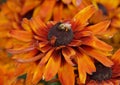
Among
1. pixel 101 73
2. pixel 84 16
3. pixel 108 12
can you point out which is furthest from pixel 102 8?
pixel 101 73

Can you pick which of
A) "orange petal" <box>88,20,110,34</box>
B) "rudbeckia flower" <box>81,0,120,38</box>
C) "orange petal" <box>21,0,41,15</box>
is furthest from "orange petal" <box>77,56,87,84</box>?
"orange petal" <box>21,0,41,15</box>

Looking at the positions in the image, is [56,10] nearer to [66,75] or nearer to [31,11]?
[31,11]

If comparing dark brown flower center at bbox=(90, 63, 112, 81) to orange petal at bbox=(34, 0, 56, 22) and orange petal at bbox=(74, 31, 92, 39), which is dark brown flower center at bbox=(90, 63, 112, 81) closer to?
orange petal at bbox=(74, 31, 92, 39)

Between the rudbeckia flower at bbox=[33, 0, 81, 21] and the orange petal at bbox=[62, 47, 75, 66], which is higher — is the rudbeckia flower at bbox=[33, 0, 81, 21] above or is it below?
above

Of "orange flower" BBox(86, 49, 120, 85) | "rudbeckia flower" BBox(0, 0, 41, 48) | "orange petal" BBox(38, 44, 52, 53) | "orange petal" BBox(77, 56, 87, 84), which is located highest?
"rudbeckia flower" BBox(0, 0, 41, 48)

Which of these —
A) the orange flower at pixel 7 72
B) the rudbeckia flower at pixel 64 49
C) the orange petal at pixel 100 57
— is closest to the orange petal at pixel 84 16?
the rudbeckia flower at pixel 64 49

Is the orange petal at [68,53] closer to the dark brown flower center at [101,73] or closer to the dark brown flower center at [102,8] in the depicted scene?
the dark brown flower center at [101,73]

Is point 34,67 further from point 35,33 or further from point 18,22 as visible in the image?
point 18,22
